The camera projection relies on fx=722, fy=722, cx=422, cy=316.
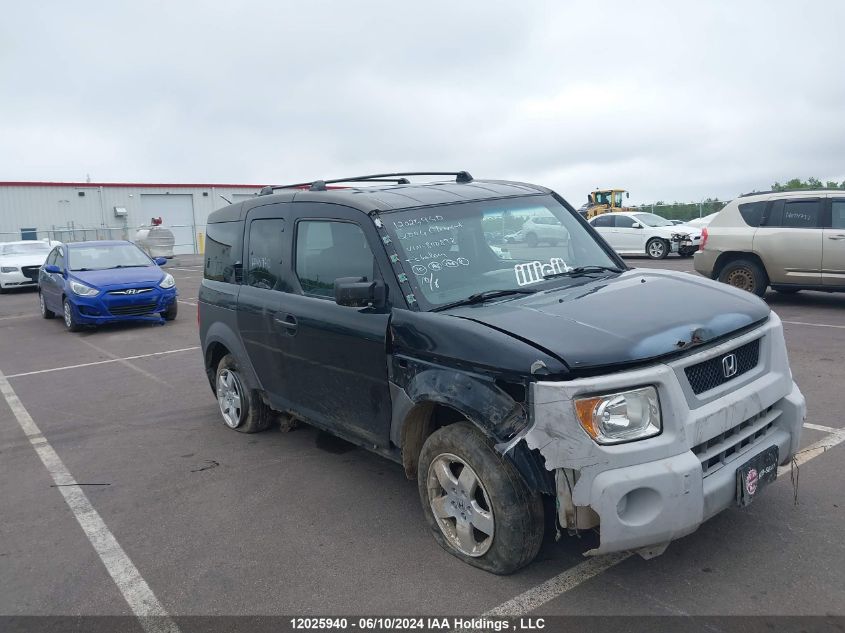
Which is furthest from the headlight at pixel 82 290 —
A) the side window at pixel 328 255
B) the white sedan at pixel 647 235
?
the white sedan at pixel 647 235

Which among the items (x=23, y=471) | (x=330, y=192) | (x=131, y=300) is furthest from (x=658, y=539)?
(x=131, y=300)

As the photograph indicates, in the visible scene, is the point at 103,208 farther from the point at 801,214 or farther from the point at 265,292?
the point at 265,292

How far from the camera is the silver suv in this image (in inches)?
429

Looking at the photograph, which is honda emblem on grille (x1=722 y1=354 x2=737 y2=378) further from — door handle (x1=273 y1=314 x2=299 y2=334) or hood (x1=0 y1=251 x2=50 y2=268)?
hood (x1=0 y1=251 x2=50 y2=268)

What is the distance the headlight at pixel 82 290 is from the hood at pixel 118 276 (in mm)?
74

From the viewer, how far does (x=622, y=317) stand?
11.2 feet

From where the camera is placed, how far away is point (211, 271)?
6113mm

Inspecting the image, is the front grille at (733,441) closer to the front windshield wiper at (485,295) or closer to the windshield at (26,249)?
the front windshield wiper at (485,295)

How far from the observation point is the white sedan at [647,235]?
2189cm

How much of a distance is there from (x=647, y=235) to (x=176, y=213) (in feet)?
101

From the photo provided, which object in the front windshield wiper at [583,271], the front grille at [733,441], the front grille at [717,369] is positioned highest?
the front windshield wiper at [583,271]

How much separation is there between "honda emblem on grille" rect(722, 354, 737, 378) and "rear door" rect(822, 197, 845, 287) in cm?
871

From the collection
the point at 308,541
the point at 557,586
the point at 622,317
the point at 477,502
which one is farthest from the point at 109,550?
the point at 622,317

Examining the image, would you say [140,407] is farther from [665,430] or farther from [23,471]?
[665,430]
